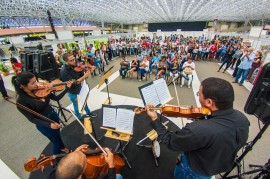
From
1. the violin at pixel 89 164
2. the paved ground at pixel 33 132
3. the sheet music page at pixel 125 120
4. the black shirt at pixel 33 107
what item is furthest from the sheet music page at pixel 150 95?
the paved ground at pixel 33 132

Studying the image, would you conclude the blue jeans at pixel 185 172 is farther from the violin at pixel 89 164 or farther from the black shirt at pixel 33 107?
the black shirt at pixel 33 107

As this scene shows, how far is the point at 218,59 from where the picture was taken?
9.86 m

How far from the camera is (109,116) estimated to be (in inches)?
75.9

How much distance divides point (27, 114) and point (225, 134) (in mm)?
2378

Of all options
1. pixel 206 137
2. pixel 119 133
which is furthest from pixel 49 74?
pixel 206 137

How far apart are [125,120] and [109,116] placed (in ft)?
0.84

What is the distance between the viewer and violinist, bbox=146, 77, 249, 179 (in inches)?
38.6

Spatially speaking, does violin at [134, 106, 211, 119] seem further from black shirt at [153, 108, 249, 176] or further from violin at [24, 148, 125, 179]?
violin at [24, 148, 125, 179]

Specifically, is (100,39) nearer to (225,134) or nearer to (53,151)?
(53,151)

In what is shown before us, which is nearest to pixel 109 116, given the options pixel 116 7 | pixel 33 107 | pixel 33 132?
pixel 33 107

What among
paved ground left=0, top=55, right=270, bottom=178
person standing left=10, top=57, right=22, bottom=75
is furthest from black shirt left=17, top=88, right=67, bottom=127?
person standing left=10, top=57, right=22, bottom=75

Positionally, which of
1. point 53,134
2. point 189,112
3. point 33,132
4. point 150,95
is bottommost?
point 33,132

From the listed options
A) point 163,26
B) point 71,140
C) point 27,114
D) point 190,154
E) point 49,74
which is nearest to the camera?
point 190,154

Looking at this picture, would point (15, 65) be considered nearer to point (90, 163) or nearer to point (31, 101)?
point (31, 101)
